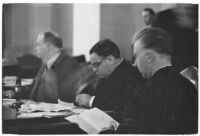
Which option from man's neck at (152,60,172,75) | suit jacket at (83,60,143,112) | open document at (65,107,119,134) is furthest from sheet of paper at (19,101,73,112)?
man's neck at (152,60,172,75)

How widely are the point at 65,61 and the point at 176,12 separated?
963 mm

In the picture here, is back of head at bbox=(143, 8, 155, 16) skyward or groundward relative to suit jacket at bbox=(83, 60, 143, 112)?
skyward

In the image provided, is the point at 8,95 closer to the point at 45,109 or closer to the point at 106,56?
the point at 45,109

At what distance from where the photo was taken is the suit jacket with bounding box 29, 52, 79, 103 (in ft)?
8.50

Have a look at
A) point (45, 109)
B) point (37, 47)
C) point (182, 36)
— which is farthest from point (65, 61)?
point (182, 36)

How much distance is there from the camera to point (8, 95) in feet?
8.48

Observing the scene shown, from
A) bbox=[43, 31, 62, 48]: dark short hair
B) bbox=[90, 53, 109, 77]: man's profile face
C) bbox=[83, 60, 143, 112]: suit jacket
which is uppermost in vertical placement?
bbox=[43, 31, 62, 48]: dark short hair

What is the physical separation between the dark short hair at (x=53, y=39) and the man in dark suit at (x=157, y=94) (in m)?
0.59

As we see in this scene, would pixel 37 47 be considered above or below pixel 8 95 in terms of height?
above

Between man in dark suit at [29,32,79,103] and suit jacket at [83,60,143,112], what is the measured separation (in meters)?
0.21

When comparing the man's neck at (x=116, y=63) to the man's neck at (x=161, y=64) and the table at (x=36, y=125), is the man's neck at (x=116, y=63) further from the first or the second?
the table at (x=36, y=125)

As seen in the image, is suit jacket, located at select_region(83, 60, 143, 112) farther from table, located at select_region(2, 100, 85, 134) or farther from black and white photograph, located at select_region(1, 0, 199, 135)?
table, located at select_region(2, 100, 85, 134)

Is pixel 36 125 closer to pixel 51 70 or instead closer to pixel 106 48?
pixel 51 70

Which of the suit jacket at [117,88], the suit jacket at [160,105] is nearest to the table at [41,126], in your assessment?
the suit jacket at [117,88]
